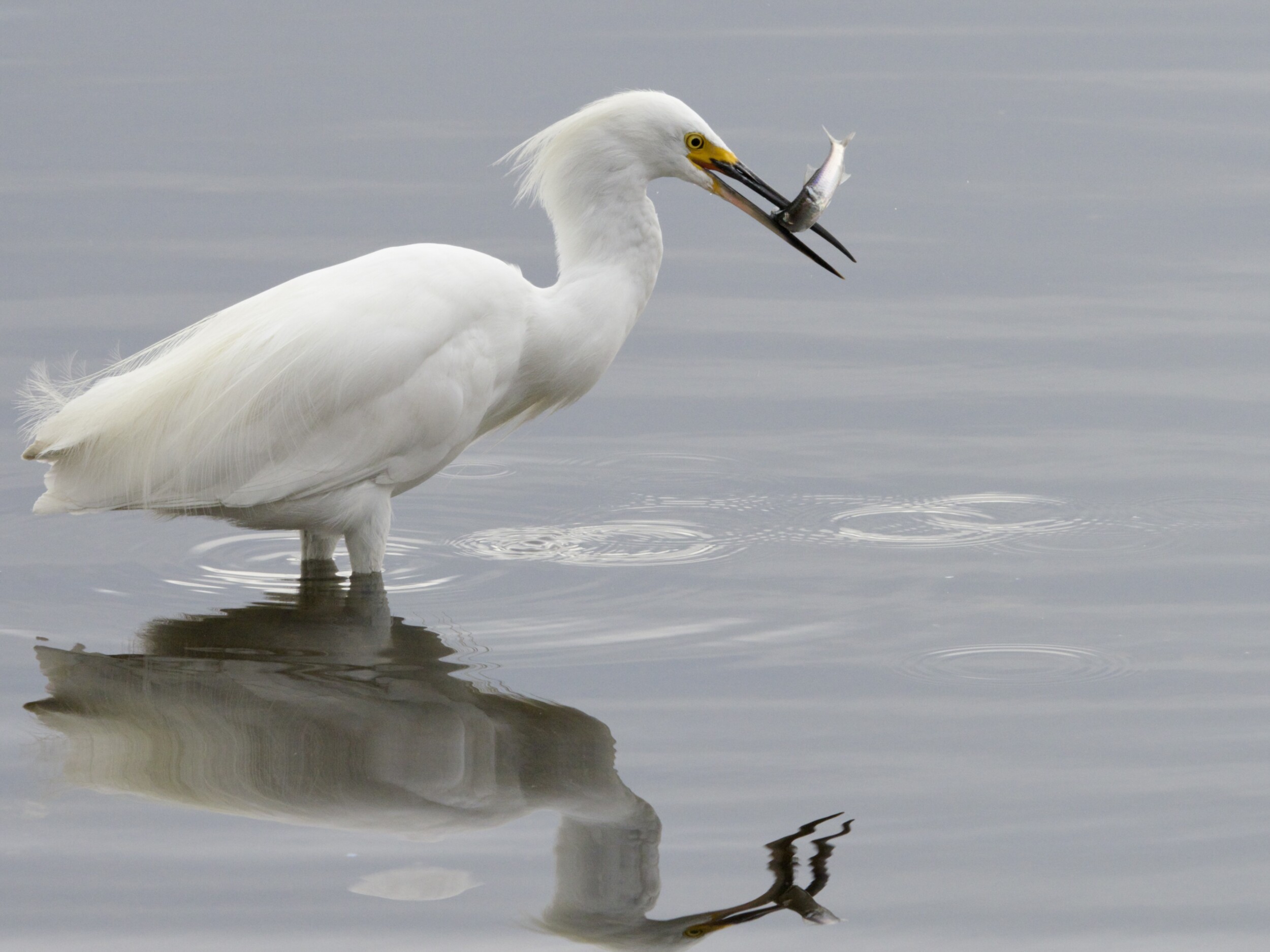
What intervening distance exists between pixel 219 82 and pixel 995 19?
535cm

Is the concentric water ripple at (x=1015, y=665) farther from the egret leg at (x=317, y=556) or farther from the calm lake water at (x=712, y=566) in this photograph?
the egret leg at (x=317, y=556)

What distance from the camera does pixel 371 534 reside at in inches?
234

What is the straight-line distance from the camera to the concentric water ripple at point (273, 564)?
20.1 feet

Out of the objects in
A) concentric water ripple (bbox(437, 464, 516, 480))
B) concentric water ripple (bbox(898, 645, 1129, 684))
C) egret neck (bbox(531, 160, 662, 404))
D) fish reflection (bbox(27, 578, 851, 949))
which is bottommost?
fish reflection (bbox(27, 578, 851, 949))

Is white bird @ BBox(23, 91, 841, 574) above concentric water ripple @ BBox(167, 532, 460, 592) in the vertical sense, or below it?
above

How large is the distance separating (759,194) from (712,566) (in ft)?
4.02

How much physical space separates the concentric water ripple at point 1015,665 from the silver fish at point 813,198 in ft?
5.04

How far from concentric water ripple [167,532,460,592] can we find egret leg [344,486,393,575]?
0.13m

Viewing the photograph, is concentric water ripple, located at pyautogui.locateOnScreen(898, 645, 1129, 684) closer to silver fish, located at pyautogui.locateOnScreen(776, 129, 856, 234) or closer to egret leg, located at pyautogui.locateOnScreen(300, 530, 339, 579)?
silver fish, located at pyautogui.locateOnScreen(776, 129, 856, 234)

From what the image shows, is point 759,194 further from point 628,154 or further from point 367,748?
point 367,748

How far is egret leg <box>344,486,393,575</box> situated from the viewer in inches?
233

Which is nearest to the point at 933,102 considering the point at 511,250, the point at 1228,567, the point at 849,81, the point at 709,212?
the point at 849,81

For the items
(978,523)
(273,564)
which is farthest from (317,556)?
(978,523)

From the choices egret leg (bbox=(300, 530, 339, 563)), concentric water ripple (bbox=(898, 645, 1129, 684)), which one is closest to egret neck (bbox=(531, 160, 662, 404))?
egret leg (bbox=(300, 530, 339, 563))
